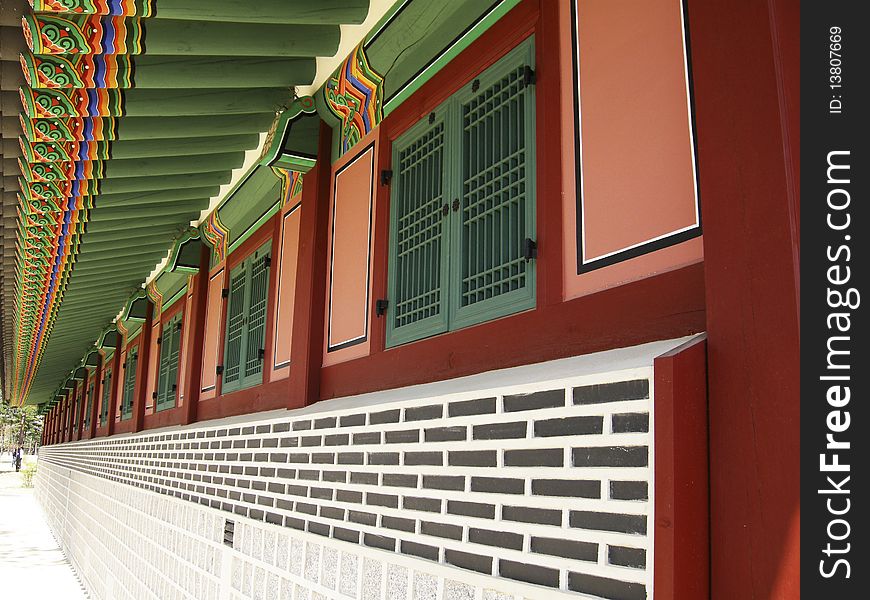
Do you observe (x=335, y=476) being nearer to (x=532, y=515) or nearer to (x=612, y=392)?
(x=532, y=515)

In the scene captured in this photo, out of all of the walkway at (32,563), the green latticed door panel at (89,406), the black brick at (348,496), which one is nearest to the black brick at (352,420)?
the black brick at (348,496)

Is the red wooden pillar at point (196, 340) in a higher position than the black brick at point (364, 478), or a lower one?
higher

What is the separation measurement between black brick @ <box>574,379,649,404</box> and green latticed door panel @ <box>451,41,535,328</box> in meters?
0.74

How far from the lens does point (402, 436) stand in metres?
2.66

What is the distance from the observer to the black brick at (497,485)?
6.65 ft

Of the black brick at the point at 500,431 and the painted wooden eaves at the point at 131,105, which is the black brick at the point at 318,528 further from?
the painted wooden eaves at the point at 131,105

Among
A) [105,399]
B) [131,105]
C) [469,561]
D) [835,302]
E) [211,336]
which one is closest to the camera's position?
[835,302]

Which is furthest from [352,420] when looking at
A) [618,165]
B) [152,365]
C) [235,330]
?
[152,365]

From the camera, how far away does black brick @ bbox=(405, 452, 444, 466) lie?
7.96 ft

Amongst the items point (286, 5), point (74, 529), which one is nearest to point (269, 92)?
point (286, 5)

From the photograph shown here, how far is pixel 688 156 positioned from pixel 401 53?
1.82m

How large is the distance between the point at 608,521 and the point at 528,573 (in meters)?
Result: 0.36

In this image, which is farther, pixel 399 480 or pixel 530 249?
pixel 399 480

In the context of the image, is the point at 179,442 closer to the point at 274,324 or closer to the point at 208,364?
the point at 208,364
